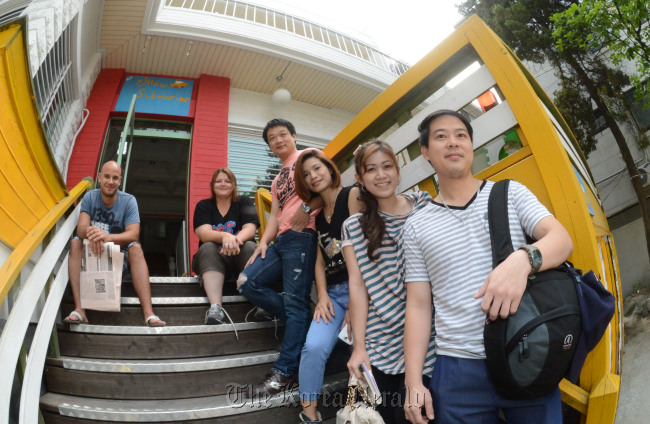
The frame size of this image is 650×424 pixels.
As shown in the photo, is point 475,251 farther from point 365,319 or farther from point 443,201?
point 365,319

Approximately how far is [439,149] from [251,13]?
22.0ft

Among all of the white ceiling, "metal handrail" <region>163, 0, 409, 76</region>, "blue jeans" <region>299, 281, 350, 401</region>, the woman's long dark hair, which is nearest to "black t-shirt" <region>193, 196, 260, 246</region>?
"blue jeans" <region>299, 281, 350, 401</region>

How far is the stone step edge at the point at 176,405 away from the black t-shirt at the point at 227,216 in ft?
4.57

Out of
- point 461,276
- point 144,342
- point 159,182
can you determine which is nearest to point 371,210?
A: point 461,276

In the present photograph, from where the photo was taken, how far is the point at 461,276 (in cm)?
113

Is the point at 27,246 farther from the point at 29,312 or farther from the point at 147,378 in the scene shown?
the point at 147,378

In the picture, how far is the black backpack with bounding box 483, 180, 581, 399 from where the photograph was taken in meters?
0.91

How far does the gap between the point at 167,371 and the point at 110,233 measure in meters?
1.37

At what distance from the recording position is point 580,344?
986 millimetres

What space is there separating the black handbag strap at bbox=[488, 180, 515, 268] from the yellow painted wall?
2.56m

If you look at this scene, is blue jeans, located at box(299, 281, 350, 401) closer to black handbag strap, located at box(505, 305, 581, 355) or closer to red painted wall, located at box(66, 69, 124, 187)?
black handbag strap, located at box(505, 305, 581, 355)

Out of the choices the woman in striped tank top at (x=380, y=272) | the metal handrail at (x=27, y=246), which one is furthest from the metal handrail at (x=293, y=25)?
the woman in striped tank top at (x=380, y=272)

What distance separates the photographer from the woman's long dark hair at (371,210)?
1.52m

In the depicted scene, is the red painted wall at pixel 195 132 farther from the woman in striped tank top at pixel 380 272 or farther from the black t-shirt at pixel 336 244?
the woman in striped tank top at pixel 380 272
